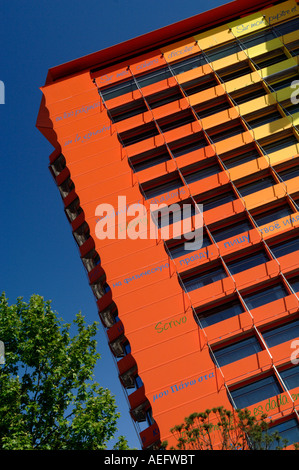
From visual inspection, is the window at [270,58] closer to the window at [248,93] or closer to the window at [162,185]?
the window at [248,93]

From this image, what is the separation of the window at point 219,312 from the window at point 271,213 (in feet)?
20.1

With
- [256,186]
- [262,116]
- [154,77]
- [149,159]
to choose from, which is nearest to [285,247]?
[256,186]

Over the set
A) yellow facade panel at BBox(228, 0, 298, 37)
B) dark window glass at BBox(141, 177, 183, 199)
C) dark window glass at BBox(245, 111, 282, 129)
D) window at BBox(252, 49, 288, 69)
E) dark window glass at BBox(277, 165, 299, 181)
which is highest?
yellow facade panel at BBox(228, 0, 298, 37)

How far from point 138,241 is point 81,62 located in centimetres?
1894

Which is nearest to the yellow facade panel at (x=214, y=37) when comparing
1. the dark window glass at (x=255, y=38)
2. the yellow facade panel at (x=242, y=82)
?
the dark window glass at (x=255, y=38)

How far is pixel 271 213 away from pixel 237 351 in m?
10.0

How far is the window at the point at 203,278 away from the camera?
31.9m

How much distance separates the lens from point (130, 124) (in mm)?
38875

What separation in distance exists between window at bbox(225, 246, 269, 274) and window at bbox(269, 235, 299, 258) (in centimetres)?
75

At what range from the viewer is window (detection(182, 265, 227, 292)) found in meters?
31.9

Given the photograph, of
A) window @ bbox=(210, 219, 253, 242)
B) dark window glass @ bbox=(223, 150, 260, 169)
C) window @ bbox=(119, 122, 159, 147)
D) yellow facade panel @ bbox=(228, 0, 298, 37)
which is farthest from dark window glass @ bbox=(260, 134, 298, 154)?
yellow facade panel @ bbox=(228, 0, 298, 37)

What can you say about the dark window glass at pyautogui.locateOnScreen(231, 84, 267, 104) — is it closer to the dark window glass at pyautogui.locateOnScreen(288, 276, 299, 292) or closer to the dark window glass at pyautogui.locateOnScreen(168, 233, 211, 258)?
the dark window glass at pyautogui.locateOnScreen(168, 233, 211, 258)
